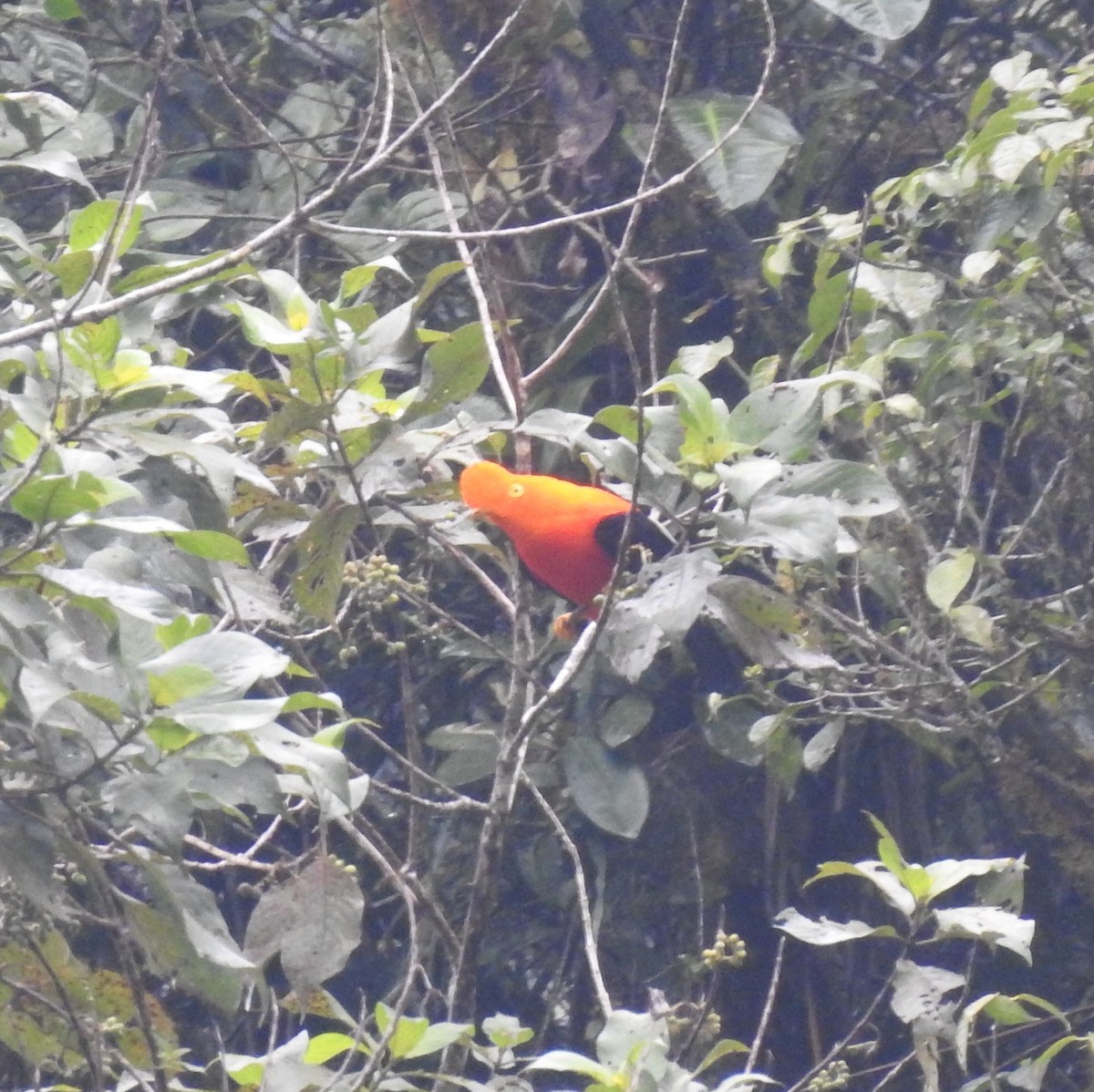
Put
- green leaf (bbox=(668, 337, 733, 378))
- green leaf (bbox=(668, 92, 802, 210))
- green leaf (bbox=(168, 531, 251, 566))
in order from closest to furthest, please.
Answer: green leaf (bbox=(168, 531, 251, 566)) < green leaf (bbox=(668, 337, 733, 378)) < green leaf (bbox=(668, 92, 802, 210))

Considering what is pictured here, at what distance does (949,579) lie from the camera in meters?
2.23

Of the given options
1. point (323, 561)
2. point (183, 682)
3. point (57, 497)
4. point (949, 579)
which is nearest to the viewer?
point (183, 682)

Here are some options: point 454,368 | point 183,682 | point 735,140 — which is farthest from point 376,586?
point 735,140

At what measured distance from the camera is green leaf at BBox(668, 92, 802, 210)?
2998 millimetres

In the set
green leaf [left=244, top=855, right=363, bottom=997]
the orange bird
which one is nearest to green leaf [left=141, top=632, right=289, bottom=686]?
green leaf [left=244, top=855, right=363, bottom=997]

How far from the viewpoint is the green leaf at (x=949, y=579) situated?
7.26ft

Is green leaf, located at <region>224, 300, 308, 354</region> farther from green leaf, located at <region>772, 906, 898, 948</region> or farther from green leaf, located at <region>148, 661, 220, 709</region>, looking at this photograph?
green leaf, located at <region>772, 906, 898, 948</region>

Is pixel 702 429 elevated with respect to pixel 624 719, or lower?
elevated

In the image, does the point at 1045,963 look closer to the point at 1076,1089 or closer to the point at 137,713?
the point at 1076,1089

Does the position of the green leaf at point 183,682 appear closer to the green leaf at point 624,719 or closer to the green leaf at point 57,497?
the green leaf at point 57,497

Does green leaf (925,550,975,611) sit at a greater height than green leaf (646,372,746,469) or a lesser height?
lesser

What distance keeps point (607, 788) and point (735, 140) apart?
135cm

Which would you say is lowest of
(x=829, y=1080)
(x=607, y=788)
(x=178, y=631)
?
(x=607, y=788)

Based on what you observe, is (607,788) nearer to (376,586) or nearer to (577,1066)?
(376,586)
